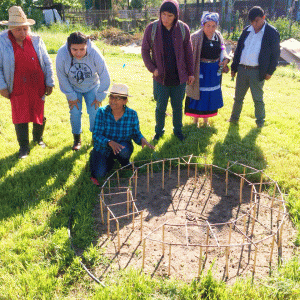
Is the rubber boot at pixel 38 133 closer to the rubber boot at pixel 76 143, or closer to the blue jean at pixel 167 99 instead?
the rubber boot at pixel 76 143

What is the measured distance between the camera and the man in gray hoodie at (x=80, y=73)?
4062 millimetres

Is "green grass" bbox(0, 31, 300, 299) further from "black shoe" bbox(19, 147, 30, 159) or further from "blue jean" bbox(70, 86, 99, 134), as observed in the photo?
"blue jean" bbox(70, 86, 99, 134)

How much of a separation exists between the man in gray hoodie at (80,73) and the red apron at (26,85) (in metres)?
0.34

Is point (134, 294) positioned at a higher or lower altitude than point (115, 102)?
lower

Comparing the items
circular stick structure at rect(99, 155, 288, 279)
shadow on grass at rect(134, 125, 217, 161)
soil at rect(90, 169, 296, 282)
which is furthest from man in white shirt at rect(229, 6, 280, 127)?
soil at rect(90, 169, 296, 282)

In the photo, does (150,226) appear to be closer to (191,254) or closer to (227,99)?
(191,254)

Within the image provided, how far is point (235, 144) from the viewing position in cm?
491

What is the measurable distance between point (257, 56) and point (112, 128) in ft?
9.25

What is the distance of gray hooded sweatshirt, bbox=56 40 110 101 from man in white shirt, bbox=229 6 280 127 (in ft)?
7.92

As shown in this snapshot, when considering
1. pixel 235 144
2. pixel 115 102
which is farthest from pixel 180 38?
pixel 235 144

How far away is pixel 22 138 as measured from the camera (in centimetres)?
454

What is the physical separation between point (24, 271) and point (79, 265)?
45 centimetres

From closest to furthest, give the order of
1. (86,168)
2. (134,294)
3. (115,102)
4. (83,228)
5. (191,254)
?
1. (134,294)
2. (191,254)
3. (83,228)
4. (115,102)
5. (86,168)

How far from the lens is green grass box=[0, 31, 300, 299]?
246 centimetres
